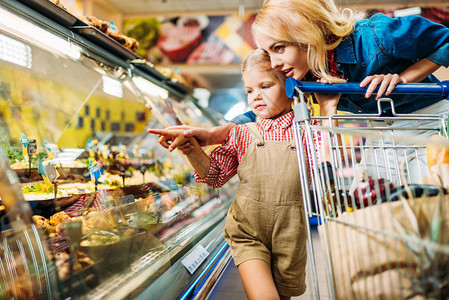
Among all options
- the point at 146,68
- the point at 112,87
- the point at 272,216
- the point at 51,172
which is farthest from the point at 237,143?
the point at 146,68

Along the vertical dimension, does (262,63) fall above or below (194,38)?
below

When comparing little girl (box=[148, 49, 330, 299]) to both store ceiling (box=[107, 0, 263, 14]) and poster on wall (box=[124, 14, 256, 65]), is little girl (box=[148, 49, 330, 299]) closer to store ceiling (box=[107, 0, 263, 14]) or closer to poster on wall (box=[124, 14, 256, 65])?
poster on wall (box=[124, 14, 256, 65])

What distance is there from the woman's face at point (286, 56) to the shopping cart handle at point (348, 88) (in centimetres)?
21

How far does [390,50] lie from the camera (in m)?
1.12

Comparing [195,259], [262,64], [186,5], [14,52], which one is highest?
[186,5]

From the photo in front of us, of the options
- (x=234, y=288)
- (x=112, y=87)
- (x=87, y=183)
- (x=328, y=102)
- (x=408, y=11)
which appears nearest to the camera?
(x=328, y=102)

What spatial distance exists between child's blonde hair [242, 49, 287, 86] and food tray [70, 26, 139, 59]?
0.87 metres

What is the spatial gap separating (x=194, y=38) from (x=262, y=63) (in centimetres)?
383

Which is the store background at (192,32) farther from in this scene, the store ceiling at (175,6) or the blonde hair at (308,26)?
the blonde hair at (308,26)

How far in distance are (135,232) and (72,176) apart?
603 millimetres

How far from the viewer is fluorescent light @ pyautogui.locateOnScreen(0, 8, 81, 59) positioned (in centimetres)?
127

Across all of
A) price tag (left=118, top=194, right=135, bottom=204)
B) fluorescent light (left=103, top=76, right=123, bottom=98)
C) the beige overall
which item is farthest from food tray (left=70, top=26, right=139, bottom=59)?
the beige overall

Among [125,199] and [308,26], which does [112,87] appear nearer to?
[125,199]

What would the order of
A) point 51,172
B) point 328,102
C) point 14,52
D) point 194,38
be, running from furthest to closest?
point 194,38 → point 51,172 → point 14,52 → point 328,102
